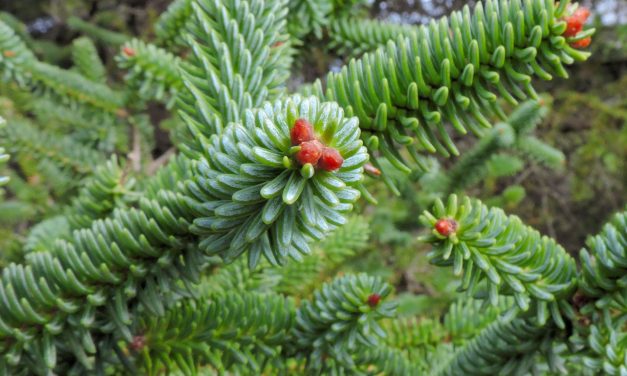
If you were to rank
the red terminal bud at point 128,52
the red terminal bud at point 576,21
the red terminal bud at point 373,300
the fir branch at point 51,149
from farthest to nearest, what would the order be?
the fir branch at point 51,149 → the red terminal bud at point 128,52 → the red terminal bud at point 373,300 → the red terminal bud at point 576,21

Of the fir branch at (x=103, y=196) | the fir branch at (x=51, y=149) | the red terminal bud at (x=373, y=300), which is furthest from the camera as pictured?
the fir branch at (x=51, y=149)

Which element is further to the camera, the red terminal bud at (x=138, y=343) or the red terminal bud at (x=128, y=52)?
the red terminal bud at (x=128, y=52)

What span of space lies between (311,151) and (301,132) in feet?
0.06

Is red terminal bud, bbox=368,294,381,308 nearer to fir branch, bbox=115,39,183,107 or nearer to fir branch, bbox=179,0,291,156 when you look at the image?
fir branch, bbox=179,0,291,156

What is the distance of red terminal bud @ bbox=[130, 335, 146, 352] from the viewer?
23.4 inches

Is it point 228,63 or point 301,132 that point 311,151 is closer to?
point 301,132

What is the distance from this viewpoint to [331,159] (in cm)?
35

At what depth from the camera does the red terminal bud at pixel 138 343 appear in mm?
593

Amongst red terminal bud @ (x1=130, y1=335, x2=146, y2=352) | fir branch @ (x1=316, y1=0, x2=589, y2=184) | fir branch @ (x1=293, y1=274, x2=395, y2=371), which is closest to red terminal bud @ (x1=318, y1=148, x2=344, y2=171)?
fir branch @ (x1=316, y1=0, x2=589, y2=184)

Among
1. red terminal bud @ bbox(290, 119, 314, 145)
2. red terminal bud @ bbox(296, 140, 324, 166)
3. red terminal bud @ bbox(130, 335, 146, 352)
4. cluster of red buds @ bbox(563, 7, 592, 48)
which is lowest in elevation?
red terminal bud @ bbox(130, 335, 146, 352)

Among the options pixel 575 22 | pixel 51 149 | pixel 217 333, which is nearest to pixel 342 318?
pixel 217 333

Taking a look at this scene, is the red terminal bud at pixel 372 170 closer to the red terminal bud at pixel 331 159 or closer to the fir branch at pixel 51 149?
the red terminal bud at pixel 331 159

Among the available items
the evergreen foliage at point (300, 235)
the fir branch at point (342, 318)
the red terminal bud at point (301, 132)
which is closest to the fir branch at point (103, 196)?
the evergreen foliage at point (300, 235)

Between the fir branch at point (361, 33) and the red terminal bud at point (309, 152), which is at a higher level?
the red terminal bud at point (309, 152)
